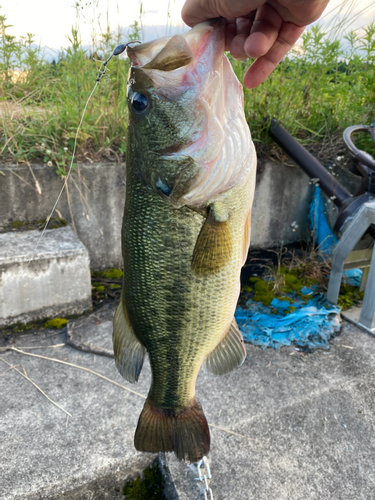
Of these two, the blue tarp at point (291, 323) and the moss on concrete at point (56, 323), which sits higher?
the blue tarp at point (291, 323)

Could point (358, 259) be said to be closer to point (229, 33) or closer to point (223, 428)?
point (223, 428)

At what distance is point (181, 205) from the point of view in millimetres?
1150

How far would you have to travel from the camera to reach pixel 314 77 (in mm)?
4234

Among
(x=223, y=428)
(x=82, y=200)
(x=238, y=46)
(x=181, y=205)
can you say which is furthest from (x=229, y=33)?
(x=82, y=200)

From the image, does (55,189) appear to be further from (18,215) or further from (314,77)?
(314,77)

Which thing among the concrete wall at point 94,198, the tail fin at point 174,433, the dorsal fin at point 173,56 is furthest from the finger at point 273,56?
the concrete wall at point 94,198

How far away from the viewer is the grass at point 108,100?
3.49 m

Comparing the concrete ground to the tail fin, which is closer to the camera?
the tail fin

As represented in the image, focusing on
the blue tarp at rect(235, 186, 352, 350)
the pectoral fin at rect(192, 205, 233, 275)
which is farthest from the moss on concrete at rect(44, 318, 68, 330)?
the pectoral fin at rect(192, 205, 233, 275)

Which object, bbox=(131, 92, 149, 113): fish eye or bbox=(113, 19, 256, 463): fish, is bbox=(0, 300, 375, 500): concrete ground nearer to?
bbox=(113, 19, 256, 463): fish

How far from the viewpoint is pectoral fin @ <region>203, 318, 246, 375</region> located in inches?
55.7

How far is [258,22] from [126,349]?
128 centimetres

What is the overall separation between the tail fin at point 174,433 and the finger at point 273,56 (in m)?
1.34

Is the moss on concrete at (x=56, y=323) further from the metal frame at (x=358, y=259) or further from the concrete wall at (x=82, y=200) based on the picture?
the metal frame at (x=358, y=259)
